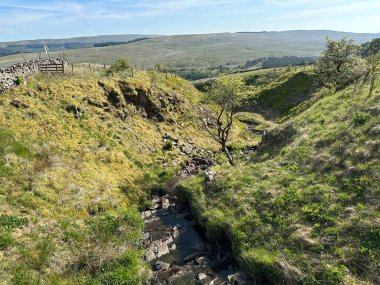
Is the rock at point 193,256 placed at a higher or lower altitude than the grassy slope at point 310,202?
lower

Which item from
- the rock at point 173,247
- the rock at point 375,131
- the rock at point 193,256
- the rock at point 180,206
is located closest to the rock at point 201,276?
the rock at point 193,256

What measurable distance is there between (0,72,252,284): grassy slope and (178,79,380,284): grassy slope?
8.03 meters

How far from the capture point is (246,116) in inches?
3423

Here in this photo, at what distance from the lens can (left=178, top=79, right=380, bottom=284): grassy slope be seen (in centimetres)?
2006

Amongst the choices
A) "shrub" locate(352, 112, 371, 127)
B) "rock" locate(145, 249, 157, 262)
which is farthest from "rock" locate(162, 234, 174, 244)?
"shrub" locate(352, 112, 371, 127)

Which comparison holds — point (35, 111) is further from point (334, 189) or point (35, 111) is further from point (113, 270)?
point (334, 189)

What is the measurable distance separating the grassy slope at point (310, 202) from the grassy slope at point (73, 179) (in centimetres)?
803

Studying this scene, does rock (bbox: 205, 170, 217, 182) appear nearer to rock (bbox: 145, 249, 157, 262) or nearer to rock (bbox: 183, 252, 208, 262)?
rock (bbox: 183, 252, 208, 262)

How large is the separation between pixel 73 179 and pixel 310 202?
22152mm

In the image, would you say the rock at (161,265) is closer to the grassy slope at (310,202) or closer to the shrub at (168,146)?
the grassy slope at (310,202)

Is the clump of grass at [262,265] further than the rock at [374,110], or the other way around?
the rock at [374,110]

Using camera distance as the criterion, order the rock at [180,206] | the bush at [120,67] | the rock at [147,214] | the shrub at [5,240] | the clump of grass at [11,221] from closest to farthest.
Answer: the shrub at [5,240], the clump of grass at [11,221], the rock at [147,214], the rock at [180,206], the bush at [120,67]

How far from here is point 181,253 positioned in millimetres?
27734

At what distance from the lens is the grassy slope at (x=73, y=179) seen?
73.5 ft
